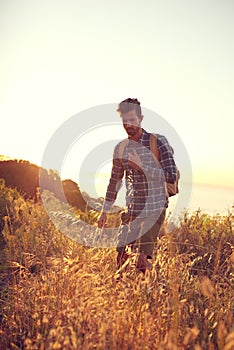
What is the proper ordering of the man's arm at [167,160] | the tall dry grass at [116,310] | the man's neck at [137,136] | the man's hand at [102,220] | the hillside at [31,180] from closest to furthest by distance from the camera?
the tall dry grass at [116,310] < the man's arm at [167,160] < the man's neck at [137,136] < the man's hand at [102,220] < the hillside at [31,180]

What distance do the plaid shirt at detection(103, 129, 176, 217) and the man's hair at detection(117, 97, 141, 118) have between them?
24cm

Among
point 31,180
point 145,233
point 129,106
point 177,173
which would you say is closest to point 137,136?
point 129,106

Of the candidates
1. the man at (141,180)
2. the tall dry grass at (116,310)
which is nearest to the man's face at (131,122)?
the man at (141,180)

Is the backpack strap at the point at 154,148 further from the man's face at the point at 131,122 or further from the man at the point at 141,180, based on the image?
the man's face at the point at 131,122

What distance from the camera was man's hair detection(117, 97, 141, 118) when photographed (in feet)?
13.4

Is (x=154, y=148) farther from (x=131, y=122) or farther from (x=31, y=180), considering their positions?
(x=31, y=180)

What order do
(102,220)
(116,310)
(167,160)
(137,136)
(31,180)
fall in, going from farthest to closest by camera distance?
(31,180) < (102,220) < (137,136) < (167,160) < (116,310)

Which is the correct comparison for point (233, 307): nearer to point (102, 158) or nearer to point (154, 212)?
point (154, 212)

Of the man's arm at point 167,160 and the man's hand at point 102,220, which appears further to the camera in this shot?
the man's hand at point 102,220

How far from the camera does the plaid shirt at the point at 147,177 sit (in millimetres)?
4059

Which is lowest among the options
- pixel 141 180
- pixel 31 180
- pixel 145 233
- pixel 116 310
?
pixel 116 310

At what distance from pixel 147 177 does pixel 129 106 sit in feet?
2.06

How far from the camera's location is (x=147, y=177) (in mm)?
4125

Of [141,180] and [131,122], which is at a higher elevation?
[131,122]
